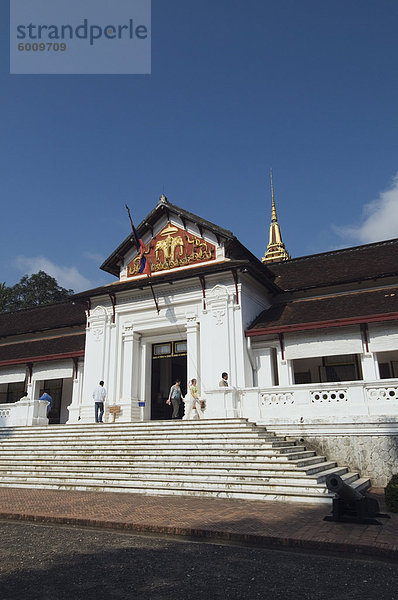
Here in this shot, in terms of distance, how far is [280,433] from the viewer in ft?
43.0

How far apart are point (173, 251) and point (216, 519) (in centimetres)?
1377

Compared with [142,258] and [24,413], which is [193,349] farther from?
[24,413]

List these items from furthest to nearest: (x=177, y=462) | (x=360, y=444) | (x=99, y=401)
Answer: (x=99, y=401) < (x=360, y=444) < (x=177, y=462)

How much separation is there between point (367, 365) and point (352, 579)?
467 inches

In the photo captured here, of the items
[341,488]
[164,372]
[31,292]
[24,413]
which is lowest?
[341,488]

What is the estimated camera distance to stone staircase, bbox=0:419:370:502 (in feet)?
32.0

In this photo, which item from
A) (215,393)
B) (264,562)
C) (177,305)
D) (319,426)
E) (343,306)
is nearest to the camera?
(264,562)

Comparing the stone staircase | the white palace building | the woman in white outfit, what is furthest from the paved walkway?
the woman in white outfit

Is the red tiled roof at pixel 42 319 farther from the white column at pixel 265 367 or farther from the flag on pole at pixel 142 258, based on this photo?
the white column at pixel 265 367

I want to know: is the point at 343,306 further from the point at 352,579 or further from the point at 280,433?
the point at 352,579

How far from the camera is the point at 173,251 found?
65.3 ft

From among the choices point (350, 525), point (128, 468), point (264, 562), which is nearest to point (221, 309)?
point (128, 468)

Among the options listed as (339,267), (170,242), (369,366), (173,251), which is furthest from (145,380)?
(339,267)

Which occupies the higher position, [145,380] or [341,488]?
[145,380]
